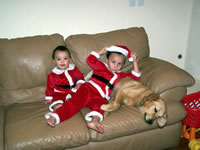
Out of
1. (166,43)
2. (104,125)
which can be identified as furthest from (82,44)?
(166,43)

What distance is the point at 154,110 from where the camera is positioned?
1540 millimetres

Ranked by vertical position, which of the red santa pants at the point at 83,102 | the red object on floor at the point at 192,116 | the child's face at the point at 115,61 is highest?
the child's face at the point at 115,61

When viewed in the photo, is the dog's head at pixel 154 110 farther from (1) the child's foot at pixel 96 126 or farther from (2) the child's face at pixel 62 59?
(2) the child's face at pixel 62 59

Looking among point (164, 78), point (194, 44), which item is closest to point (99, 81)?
point (164, 78)

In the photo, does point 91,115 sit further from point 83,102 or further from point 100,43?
point 100,43

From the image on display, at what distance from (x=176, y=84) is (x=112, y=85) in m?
0.60

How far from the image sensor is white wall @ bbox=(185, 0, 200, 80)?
261 cm

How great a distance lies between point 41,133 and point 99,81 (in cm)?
75

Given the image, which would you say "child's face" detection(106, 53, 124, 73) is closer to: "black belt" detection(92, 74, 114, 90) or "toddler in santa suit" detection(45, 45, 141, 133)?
"toddler in santa suit" detection(45, 45, 141, 133)

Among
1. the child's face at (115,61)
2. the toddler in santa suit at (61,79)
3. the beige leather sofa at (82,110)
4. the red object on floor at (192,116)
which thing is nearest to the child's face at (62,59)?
the toddler in santa suit at (61,79)

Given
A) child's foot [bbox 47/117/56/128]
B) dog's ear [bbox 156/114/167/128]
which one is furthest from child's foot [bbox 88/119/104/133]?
dog's ear [bbox 156/114/167/128]

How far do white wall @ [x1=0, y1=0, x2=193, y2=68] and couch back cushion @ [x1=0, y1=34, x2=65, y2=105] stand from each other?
1.11 feet

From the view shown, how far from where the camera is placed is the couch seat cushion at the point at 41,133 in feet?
4.57

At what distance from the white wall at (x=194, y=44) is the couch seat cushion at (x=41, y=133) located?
2.00 m
